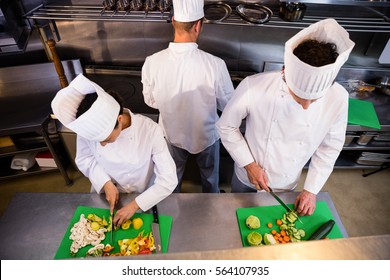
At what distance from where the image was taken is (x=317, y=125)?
115cm

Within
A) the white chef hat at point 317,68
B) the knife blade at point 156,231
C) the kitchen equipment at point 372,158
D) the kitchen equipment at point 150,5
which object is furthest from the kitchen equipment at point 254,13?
the kitchen equipment at point 372,158

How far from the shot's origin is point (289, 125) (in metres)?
1.16

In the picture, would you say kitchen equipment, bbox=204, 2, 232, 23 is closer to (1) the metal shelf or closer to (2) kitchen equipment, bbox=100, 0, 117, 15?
(1) the metal shelf

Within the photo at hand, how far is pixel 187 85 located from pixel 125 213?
83 centimetres

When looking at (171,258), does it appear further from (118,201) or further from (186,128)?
(186,128)

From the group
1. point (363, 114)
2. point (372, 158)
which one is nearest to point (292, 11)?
point (363, 114)

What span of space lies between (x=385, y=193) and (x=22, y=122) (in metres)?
3.28

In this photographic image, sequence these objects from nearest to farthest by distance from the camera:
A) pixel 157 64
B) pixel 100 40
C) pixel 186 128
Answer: pixel 157 64
pixel 186 128
pixel 100 40

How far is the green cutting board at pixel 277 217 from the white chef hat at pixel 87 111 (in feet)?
2.36

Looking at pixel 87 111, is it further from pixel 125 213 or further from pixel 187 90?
pixel 187 90

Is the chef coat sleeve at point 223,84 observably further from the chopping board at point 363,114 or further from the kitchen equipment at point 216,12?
the chopping board at point 363,114

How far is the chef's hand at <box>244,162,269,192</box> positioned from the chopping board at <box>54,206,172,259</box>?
0.48 metres

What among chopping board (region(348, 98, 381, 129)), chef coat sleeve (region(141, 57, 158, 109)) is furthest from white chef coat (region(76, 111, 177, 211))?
chopping board (region(348, 98, 381, 129))

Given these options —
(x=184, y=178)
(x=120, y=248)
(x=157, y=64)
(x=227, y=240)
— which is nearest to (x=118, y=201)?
(x=120, y=248)
